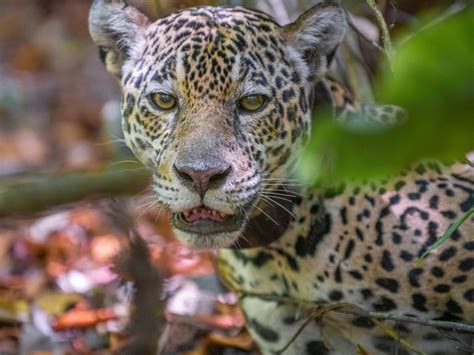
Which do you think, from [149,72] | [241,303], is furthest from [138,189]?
[149,72]

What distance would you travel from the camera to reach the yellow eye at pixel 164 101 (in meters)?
3.63

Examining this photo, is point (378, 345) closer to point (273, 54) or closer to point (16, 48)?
point (273, 54)

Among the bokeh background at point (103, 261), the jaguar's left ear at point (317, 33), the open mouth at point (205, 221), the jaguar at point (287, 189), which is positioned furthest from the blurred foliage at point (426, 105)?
the jaguar's left ear at point (317, 33)

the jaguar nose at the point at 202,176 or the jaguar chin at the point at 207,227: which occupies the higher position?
the jaguar nose at the point at 202,176

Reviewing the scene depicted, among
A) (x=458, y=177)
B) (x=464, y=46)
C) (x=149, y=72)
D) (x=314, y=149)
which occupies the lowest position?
(x=458, y=177)

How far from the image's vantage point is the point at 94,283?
601 centimetres

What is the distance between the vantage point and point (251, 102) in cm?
363

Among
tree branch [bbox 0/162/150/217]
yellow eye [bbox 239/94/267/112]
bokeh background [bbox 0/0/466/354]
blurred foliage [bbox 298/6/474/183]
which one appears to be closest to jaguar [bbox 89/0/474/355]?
yellow eye [bbox 239/94/267/112]

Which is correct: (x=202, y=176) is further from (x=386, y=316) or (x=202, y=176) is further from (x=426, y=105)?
(x=426, y=105)

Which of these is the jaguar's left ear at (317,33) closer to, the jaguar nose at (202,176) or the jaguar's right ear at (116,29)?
the jaguar's right ear at (116,29)

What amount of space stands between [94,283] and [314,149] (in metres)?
5.36

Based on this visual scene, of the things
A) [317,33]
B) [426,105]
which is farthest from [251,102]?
[426,105]

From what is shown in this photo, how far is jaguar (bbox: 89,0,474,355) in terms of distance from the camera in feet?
11.4

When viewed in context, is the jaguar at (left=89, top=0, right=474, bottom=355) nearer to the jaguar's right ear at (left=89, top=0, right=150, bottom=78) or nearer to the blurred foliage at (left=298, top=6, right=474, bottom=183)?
the jaguar's right ear at (left=89, top=0, right=150, bottom=78)
